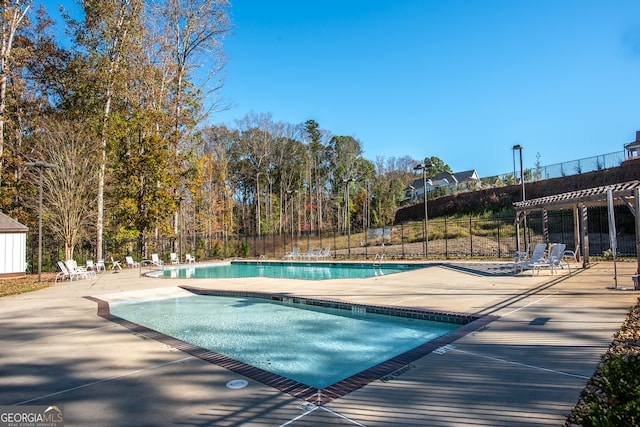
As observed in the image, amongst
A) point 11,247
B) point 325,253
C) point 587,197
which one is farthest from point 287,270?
point 587,197

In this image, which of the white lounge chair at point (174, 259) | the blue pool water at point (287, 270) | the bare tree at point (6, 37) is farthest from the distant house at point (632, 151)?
the bare tree at point (6, 37)

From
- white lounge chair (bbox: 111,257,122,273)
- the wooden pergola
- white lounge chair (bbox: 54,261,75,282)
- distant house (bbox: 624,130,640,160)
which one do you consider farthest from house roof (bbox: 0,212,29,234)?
distant house (bbox: 624,130,640,160)

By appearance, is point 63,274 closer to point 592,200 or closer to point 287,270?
point 287,270

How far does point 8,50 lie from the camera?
16.4 m

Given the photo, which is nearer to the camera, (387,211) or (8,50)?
(8,50)

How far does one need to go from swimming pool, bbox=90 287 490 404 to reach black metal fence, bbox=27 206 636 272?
1178cm

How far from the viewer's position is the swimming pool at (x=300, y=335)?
3600mm

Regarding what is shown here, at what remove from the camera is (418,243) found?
24438 mm

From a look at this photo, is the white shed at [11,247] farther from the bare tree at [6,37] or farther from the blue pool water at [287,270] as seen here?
the blue pool water at [287,270]

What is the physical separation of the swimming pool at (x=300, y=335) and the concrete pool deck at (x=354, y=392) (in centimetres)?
19

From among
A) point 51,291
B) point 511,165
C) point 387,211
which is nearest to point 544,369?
point 51,291

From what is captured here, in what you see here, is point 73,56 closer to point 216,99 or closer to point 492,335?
point 216,99

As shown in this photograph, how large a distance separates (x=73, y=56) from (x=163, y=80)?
166 inches

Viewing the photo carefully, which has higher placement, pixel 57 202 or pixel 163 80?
pixel 163 80
